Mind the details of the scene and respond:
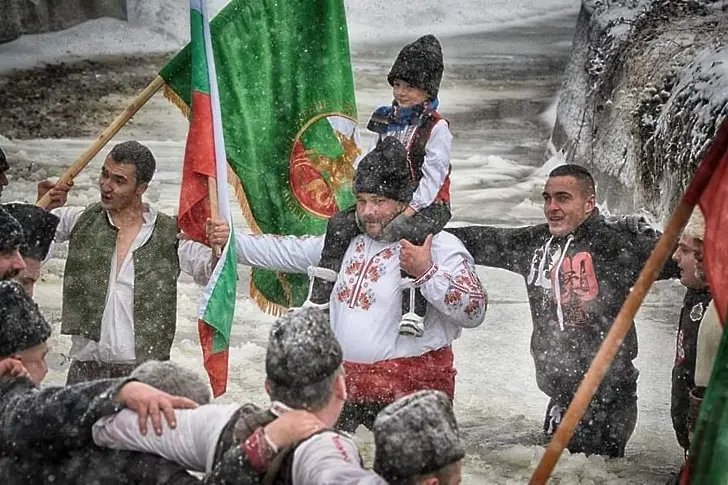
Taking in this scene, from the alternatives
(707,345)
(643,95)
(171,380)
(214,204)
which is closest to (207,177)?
(214,204)

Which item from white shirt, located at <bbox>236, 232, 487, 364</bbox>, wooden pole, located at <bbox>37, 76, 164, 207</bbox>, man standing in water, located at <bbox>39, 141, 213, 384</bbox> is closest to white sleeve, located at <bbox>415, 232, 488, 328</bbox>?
white shirt, located at <bbox>236, 232, 487, 364</bbox>

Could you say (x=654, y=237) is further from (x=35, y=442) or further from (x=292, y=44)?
(x=35, y=442)

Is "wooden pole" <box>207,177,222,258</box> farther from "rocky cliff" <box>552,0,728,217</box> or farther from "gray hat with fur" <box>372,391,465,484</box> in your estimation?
"rocky cliff" <box>552,0,728,217</box>

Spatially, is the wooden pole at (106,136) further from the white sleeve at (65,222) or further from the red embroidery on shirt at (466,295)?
the red embroidery on shirt at (466,295)

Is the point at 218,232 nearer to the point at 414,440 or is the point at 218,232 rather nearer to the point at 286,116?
the point at 286,116

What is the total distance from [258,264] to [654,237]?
1560mm

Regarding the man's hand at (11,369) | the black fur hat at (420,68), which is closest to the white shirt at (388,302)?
the black fur hat at (420,68)

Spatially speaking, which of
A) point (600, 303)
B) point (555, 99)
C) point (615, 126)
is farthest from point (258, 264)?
point (555, 99)

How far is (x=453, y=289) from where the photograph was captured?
4629 millimetres

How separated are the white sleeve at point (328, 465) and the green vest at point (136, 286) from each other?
1.94 meters

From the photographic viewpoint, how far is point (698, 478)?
299cm

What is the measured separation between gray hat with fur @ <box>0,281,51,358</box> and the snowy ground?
2.16 metres

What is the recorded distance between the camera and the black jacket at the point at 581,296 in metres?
4.80

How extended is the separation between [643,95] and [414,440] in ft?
21.6
